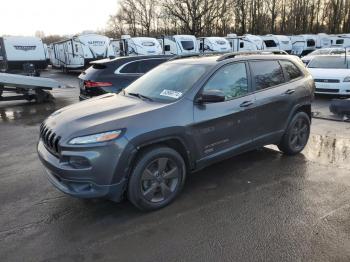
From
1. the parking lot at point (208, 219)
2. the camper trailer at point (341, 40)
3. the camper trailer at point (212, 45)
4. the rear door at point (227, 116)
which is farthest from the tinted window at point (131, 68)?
the camper trailer at point (341, 40)

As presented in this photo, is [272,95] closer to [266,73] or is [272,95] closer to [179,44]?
Result: [266,73]

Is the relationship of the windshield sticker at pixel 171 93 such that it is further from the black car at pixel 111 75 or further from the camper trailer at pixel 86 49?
the camper trailer at pixel 86 49

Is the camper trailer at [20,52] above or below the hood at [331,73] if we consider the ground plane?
above

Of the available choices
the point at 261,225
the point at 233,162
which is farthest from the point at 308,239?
the point at 233,162

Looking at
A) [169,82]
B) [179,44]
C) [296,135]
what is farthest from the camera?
[179,44]

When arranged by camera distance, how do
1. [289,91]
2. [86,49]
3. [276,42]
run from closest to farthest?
[289,91] < [86,49] < [276,42]

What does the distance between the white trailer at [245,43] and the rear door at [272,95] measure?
2224 centimetres

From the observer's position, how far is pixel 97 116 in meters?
3.81

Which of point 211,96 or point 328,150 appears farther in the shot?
point 328,150

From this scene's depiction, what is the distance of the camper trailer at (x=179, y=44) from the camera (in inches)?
937

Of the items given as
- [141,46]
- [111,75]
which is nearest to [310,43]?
[141,46]

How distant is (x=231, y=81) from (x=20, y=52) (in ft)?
77.0

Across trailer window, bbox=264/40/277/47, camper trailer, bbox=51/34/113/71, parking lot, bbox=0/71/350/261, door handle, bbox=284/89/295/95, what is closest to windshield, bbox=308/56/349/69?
parking lot, bbox=0/71/350/261

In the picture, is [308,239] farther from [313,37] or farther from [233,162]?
[313,37]
